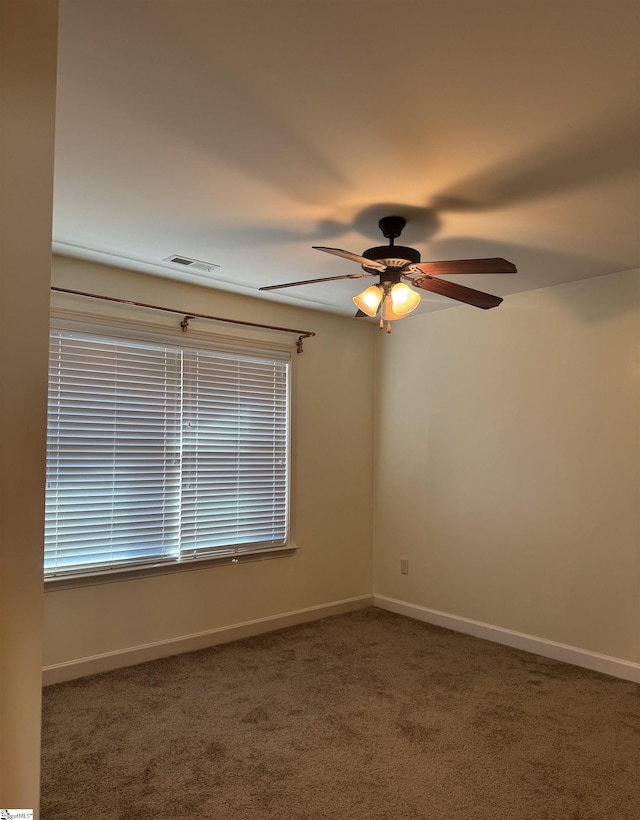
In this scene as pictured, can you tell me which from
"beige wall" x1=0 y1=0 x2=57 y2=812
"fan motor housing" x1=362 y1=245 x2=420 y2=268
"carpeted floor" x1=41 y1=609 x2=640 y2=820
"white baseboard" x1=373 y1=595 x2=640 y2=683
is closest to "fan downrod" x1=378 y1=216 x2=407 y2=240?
"fan motor housing" x1=362 y1=245 x2=420 y2=268

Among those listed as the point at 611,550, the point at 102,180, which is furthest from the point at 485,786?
the point at 102,180

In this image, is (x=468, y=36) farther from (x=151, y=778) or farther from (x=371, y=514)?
(x=371, y=514)

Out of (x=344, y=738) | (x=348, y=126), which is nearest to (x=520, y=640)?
(x=344, y=738)

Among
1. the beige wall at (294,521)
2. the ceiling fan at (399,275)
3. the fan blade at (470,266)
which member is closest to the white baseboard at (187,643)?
the beige wall at (294,521)

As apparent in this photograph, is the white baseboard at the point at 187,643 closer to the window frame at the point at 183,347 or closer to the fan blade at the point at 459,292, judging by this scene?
the window frame at the point at 183,347

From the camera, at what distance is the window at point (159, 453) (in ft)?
11.6

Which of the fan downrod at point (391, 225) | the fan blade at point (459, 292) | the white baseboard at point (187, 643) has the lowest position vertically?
the white baseboard at point (187, 643)

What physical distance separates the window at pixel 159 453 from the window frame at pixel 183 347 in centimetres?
2

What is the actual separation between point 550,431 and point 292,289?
2.09 meters

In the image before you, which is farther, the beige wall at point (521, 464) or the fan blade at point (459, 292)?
the beige wall at point (521, 464)

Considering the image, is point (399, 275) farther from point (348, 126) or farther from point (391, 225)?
point (348, 126)

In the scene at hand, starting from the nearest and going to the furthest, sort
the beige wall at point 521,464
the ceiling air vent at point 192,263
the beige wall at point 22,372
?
the beige wall at point 22,372, the ceiling air vent at point 192,263, the beige wall at point 521,464

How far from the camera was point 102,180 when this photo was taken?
8.41 feet

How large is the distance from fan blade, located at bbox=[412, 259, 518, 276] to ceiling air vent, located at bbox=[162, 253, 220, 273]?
5.13 feet
